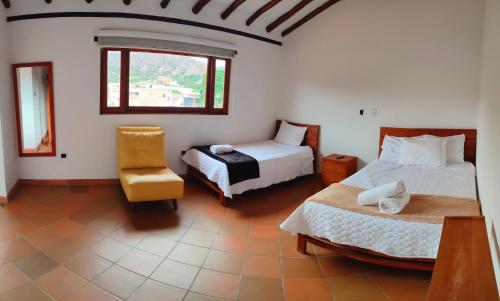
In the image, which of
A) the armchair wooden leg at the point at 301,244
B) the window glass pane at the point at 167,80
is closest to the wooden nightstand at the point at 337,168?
the armchair wooden leg at the point at 301,244

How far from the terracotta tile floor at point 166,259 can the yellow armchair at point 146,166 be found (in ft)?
0.78

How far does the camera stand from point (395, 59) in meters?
4.27

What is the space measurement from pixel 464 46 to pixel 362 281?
10.5 ft

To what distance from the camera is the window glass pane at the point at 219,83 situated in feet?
16.1

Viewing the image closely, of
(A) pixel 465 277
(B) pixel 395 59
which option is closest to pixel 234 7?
(B) pixel 395 59

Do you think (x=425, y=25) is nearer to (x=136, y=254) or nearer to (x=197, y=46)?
(x=197, y=46)

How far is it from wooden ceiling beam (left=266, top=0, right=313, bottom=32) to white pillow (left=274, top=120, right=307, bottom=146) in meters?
1.59

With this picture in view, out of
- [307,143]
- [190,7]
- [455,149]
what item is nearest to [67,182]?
[190,7]

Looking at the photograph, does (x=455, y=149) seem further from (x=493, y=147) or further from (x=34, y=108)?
(x=34, y=108)

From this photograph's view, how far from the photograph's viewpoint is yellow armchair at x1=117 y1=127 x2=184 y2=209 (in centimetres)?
342

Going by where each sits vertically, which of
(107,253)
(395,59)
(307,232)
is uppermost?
(395,59)

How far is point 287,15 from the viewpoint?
15.9 ft

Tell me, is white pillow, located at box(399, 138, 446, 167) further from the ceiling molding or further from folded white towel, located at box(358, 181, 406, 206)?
the ceiling molding

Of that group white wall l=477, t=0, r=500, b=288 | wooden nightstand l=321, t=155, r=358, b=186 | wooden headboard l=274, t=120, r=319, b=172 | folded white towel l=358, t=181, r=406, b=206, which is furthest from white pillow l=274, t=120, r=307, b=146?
white wall l=477, t=0, r=500, b=288
